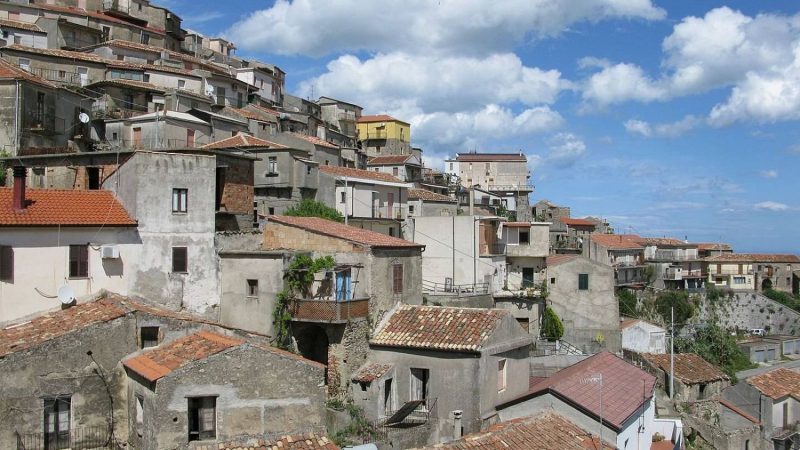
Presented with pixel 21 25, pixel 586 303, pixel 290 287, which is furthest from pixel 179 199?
pixel 21 25

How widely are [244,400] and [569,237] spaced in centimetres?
6478

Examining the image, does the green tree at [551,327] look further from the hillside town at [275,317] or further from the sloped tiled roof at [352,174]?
the sloped tiled roof at [352,174]

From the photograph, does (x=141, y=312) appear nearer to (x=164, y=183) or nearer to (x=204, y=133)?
(x=164, y=183)

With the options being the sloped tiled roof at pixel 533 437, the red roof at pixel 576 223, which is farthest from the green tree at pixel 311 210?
the red roof at pixel 576 223

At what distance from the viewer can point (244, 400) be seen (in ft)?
71.3

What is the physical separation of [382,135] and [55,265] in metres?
71.6

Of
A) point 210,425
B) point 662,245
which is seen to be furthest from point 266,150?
point 662,245

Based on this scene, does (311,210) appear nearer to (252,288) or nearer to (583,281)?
(252,288)

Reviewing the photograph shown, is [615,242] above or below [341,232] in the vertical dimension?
below

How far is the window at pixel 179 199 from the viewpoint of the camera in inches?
1123

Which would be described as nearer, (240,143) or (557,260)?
(240,143)

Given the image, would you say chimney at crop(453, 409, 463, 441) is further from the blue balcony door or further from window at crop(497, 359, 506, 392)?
the blue balcony door

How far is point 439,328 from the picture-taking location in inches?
1133

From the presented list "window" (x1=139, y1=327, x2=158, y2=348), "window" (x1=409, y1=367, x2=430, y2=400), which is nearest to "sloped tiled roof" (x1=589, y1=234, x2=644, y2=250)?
"window" (x1=409, y1=367, x2=430, y2=400)
